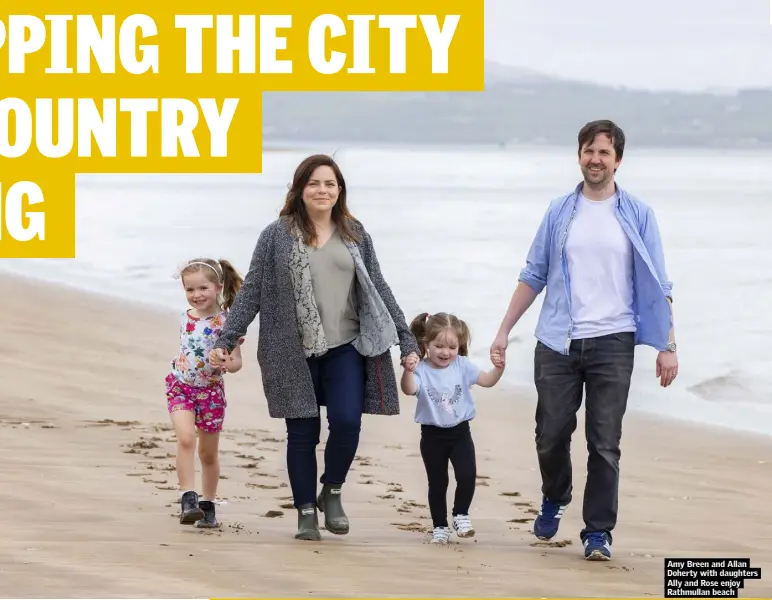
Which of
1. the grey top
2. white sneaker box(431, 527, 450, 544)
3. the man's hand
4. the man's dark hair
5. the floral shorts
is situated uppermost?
the man's dark hair

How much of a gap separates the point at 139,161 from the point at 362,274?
72069 millimetres

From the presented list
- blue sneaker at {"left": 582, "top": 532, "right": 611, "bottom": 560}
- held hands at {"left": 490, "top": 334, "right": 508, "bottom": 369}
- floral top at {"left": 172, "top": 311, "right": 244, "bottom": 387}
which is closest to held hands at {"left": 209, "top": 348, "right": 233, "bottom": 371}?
floral top at {"left": 172, "top": 311, "right": 244, "bottom": 387}

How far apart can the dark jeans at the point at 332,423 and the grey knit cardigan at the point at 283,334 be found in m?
0.05

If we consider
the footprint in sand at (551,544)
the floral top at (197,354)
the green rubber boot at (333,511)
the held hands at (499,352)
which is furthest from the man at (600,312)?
the floral top at (197,354)

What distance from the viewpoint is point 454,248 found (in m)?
25.5

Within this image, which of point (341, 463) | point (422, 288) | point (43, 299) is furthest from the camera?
point (422, 288)

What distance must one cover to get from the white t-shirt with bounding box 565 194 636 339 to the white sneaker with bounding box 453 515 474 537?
0.92m

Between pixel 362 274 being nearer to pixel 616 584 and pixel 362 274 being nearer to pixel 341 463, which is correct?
pixel 341 463

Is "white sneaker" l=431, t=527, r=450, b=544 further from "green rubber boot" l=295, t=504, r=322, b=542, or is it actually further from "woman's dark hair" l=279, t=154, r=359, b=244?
"woman's dark hair" l=279, t=154, r=359, b=244

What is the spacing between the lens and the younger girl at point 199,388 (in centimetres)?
577

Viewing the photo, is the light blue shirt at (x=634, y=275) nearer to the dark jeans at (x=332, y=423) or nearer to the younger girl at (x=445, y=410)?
the younger girl at (x=445, y=410)

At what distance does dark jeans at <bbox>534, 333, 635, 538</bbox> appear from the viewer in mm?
5449

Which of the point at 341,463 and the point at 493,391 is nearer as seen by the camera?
the point at 341,463

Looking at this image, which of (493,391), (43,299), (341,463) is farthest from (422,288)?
(341,463)
